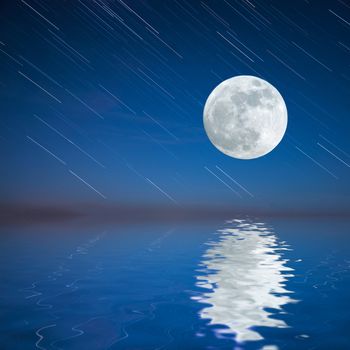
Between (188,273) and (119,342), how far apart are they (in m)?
7.93

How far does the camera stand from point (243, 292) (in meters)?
10.9

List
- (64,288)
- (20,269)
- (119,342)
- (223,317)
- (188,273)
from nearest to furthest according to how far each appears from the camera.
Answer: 1. (119,342)
2. (223,317)
3. (64,288)
4. (188,273)
5. (20,269)

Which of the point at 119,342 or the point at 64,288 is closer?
the point at 119,342

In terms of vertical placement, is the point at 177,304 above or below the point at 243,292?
below

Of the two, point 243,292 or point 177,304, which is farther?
point 243,292

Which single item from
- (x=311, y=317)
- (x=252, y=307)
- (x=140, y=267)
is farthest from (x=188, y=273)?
(x=311, y=317)

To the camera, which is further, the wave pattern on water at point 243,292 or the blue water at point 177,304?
the wave pattern on water at point 243,292

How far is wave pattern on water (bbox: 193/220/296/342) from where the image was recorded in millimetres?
7949

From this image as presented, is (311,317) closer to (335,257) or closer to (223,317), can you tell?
(223,317)

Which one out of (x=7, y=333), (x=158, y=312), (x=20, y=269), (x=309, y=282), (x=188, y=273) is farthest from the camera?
(x=20, y=269)

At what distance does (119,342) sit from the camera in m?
6.85

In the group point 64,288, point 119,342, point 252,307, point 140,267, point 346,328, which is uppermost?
point 140,267

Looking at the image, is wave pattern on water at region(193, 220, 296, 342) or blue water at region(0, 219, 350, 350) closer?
blue water at region(0, 219, 350, 350)

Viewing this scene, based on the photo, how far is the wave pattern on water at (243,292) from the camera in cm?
795
